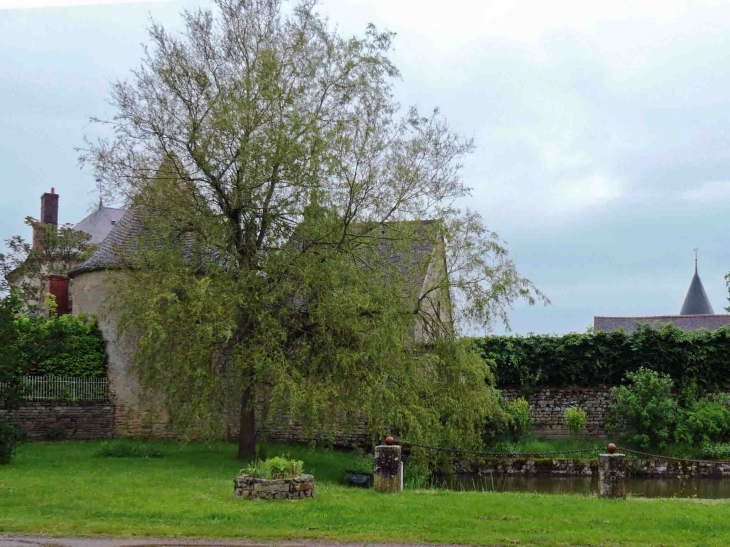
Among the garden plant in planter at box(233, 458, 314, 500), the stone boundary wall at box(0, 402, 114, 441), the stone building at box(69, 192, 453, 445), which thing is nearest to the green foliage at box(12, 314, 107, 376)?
the stone building at box(69, 192, 453, 445)

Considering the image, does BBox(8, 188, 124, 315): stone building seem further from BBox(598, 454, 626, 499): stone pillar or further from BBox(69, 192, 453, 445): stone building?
BBox(598, 454, 626, 499): stone pillar

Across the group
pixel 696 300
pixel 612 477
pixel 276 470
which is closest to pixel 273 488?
pixel 276 470

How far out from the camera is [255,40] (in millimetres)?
16922

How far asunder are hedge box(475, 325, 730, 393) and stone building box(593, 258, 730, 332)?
802cm

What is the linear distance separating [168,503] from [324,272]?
654 centimetres

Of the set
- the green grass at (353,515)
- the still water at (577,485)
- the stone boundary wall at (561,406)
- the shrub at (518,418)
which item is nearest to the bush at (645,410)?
the stone boundary wall at (561,406)

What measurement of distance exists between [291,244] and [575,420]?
1151 centimetres

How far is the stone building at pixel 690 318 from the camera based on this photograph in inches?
1507

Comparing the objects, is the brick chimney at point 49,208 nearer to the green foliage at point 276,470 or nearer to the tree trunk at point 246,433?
the tree trunk at point 246,433

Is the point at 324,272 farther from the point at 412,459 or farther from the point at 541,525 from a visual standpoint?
the point at 541,525

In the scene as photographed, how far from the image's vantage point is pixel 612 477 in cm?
1118

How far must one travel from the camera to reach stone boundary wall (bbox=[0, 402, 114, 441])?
68.1ft

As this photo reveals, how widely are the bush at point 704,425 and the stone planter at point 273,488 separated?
1400 centimetres

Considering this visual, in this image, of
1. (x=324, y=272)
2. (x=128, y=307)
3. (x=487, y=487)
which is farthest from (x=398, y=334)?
(x=128, y=307)
